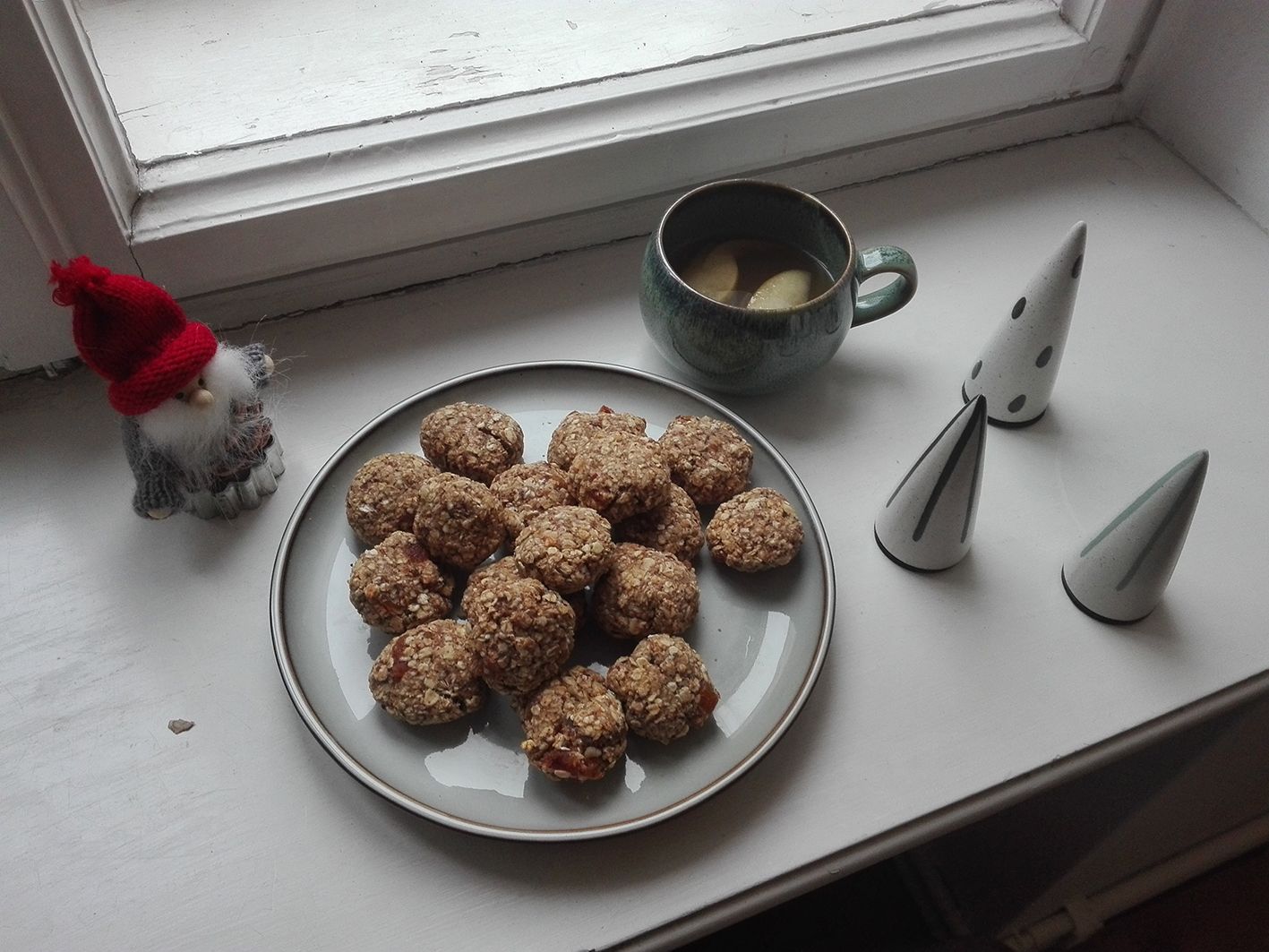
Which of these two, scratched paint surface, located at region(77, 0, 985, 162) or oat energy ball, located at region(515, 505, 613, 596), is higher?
scratched paint surface, located at region(77, 0, 985, 162)

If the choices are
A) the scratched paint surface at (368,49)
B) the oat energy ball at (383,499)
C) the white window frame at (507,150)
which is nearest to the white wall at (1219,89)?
the white window frame at (507,150)

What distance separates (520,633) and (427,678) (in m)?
0.07

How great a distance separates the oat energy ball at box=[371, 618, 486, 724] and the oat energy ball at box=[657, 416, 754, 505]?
20 cm

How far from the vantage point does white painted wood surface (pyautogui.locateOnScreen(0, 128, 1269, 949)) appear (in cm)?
59

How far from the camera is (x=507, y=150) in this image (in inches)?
33.3

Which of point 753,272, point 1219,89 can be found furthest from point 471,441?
point 1219,89

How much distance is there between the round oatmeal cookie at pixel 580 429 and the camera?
0.71 m

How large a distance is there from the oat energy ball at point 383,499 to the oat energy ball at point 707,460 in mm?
183

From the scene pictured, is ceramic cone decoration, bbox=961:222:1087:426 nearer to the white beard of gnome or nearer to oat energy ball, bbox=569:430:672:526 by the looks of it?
oat energy ball, bbox=569:430:672:526

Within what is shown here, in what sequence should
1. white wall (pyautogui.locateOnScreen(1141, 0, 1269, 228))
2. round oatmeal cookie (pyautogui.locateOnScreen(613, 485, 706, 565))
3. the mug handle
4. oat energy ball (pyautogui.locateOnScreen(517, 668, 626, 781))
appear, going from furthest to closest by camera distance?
1. white wall (pyautogui.locateOnScreen(1141, 0, 1269, 228))
2. the mug handle
3. round oatmeal cookie (pyautogui.locateOnScreen(613, 485, 706, 565))
4. oat energy ball (pyautogui.locateOnScreen(517, 668, 626, 781))

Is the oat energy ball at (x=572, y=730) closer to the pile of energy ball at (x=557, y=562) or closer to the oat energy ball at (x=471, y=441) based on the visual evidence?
the pile of energy ball at (x=557, y=562)

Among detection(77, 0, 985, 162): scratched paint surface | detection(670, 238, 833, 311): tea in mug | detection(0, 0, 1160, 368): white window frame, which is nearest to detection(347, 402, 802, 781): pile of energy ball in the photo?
detection(670, 238, 833, 311): tea in mug

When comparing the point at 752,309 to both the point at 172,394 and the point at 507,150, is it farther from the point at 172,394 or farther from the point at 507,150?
the point at 172,394

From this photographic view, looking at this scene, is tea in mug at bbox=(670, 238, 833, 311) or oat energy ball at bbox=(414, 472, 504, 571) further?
tea in mug at bbox=(670, 238, 833, 311)
